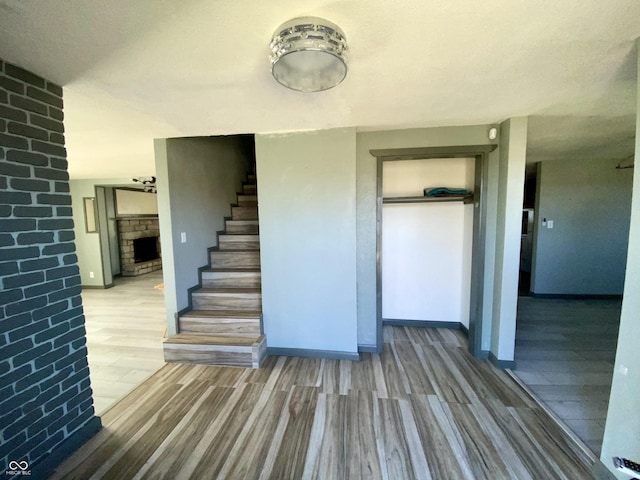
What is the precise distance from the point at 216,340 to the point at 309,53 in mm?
2487

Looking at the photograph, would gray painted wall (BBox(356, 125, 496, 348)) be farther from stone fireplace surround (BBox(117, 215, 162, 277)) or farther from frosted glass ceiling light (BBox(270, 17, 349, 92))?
stone fireplace surround (BBox(117, 215, 162, 277))

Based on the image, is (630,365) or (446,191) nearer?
(630,365)

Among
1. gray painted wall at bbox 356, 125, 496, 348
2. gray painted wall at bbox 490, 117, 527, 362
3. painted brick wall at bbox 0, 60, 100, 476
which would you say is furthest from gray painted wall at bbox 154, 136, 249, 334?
gray painted wall at bbox 490, 117, 527, 362

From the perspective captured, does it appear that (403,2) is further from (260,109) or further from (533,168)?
(533,168)

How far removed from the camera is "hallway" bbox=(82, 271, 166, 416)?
2.23 m

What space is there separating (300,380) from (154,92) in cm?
242

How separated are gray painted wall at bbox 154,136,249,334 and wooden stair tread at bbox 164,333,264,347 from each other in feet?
0.63

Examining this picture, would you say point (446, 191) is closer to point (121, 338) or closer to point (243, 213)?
point (243, 213)

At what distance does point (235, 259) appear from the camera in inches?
127

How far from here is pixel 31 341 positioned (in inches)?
53.1

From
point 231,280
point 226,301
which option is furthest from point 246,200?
point 226,301

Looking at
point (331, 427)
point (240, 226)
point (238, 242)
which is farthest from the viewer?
point (240, 226)

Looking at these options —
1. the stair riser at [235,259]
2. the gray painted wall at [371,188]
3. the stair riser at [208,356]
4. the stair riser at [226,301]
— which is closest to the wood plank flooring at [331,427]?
the stair riser at [208,356]

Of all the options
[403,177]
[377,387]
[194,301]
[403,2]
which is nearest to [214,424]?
[377,387]
